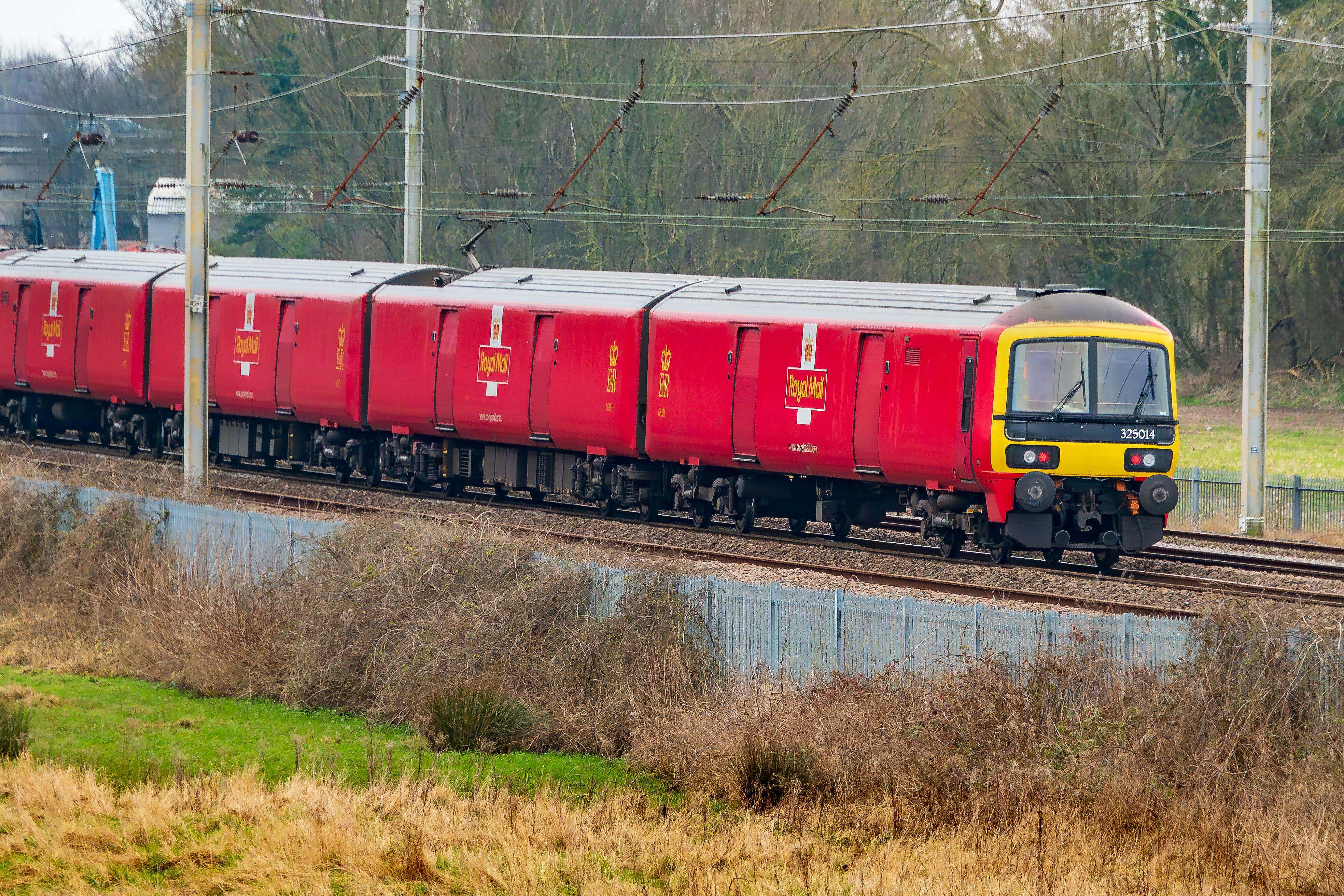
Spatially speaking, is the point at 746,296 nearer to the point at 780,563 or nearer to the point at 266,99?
the point at 780,563

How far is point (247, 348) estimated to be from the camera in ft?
83.6

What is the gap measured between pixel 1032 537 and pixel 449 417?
32.6ft

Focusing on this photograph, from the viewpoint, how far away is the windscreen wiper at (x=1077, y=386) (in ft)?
54.1

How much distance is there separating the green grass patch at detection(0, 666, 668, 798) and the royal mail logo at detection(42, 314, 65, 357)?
15508 mm

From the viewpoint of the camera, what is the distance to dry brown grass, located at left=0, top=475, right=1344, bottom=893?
904 cm

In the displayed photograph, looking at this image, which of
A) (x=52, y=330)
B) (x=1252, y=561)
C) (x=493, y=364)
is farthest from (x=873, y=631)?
(x=52, y=330)

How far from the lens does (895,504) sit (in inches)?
744

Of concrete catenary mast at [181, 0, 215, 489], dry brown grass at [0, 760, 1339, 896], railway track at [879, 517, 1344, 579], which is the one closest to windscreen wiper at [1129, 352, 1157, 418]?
railway track at [879, 517, 1344, 579]

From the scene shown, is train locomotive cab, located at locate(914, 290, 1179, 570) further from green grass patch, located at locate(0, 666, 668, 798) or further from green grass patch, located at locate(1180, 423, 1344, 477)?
green grass patch, located at locate(1180, 423, 1344, 477)

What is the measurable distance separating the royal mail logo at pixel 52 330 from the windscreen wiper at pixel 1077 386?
20031 mm

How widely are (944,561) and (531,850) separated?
30.7ft

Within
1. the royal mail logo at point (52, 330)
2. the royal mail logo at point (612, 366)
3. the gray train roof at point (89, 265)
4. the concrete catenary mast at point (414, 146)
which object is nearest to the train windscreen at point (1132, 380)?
the royal mail logo at point (612, 366)

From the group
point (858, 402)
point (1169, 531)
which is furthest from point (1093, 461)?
point (1169, 531)

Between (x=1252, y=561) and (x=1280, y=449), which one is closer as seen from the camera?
(x=1252, y=561)
